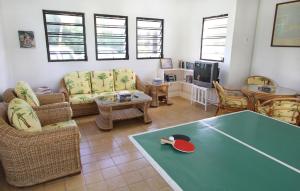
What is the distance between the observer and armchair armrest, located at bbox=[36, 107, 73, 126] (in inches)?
105

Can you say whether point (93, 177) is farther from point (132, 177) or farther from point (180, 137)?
point (180, 137)

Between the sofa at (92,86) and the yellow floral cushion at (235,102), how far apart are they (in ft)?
6.07

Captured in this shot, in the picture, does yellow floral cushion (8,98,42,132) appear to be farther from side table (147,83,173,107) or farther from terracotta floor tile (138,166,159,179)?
side table (147,83,173,107)

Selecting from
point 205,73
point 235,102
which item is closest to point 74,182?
point 235,102

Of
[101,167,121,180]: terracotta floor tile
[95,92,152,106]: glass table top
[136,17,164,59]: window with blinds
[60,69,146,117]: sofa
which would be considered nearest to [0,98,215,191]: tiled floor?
[101,167,121,180]: terracotta floor tile

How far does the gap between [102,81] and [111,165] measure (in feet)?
7.80

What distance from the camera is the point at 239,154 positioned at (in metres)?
1.35

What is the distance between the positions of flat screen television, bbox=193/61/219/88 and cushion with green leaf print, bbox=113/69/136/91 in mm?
1526

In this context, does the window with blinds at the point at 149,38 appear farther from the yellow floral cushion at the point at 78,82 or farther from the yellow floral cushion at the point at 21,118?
the yellow floral cushion at the point at 21,118

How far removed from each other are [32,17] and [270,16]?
188 inches

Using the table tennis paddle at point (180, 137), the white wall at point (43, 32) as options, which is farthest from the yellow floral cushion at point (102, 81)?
the table tennis paddle at point (180, 137)

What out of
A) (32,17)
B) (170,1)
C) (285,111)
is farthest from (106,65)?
(285,111)

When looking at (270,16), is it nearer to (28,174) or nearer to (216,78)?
(216,78)

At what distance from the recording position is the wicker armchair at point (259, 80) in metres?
4.12
